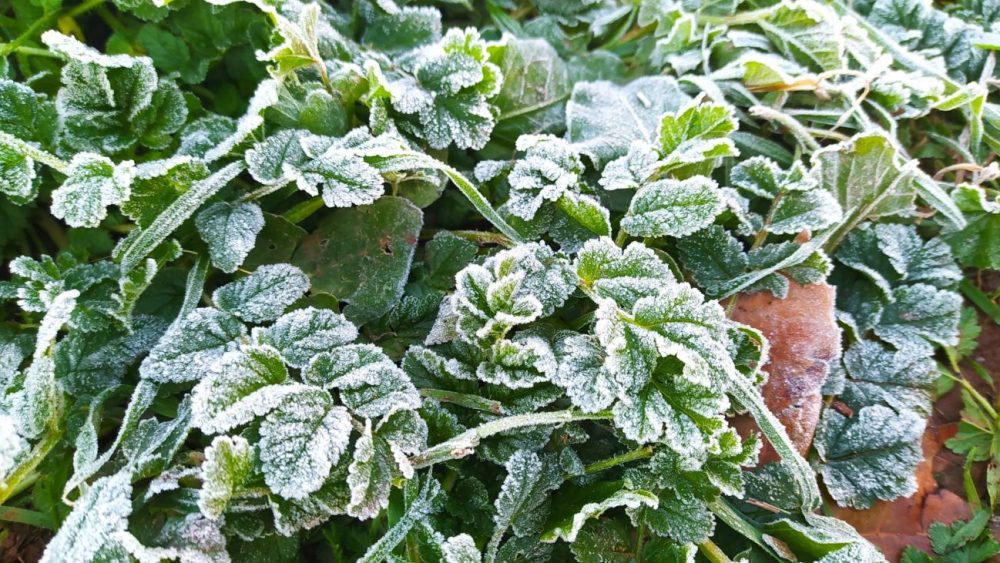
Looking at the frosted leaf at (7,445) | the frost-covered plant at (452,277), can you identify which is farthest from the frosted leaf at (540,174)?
the frosted leaf at (7,445)

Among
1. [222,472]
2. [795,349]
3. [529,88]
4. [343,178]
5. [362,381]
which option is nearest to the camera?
[222,472]

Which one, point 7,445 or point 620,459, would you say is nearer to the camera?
point 7,445

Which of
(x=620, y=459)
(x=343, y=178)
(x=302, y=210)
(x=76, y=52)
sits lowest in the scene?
(x=620, y=459)

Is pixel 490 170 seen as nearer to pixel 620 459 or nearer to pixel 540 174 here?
pixel 540 174

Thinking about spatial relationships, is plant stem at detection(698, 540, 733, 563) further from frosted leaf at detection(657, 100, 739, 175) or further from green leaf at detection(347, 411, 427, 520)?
frosted leaf at detection(657, 100, 739, 175)

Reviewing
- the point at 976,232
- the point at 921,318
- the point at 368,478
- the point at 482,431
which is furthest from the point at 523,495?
the point at 976,232

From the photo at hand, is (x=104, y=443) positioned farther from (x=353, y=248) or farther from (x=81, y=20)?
(x=81, y=20)
